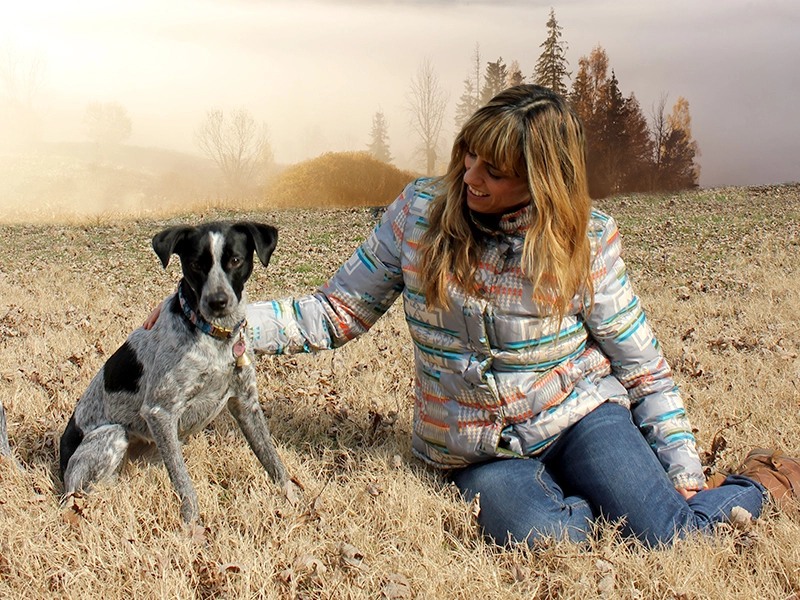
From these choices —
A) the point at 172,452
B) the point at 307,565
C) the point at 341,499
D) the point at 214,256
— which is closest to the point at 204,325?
the point at 214,256

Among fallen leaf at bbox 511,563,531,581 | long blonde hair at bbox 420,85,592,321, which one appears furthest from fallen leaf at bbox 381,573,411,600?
long blonde hair at bbox 420,85,592,321

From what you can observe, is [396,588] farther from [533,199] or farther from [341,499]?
[533,199]

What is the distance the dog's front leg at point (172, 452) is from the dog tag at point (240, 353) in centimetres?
42

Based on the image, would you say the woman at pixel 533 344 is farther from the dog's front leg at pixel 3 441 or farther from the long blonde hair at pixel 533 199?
the dog's front leg at pixel 3 441

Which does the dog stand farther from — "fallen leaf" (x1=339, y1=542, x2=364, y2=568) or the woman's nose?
the woman's nose

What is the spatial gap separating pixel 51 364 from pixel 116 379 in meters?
2.51

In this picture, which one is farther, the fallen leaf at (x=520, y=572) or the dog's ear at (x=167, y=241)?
the dog's ear at (x=167, y=241)

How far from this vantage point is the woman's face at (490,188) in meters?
3.47

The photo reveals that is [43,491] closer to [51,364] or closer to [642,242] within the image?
[51,364]

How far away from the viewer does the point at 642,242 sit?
1474 cm

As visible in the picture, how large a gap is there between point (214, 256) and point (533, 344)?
5.29 ft

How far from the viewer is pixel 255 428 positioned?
3957 millimetres

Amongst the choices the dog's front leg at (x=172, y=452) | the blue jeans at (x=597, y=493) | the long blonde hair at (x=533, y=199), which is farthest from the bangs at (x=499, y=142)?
the dog's front leg at (x=172, y=452)

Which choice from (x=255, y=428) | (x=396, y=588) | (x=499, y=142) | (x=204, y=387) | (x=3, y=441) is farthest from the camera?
(x=3, y=441)
